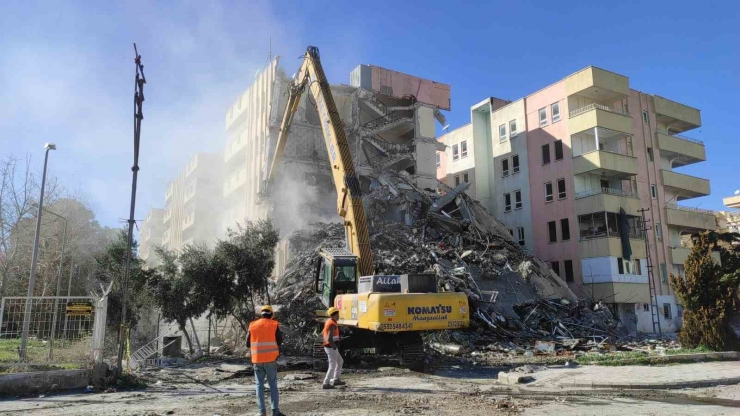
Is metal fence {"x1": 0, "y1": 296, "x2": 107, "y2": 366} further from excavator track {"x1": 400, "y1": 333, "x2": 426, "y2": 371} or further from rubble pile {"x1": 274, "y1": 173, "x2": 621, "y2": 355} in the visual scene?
rubble pile {"x1": 274, "y1": 173, "x2": 621, "y2": 355}

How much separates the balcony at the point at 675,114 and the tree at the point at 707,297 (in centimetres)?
2287

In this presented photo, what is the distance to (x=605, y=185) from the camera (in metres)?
32.8

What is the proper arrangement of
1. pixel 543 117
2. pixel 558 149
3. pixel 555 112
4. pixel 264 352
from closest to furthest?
pixel 264 352
pixel 558 149
pixel 555 112
pixel 543 117

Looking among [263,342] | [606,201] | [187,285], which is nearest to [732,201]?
[606,201]

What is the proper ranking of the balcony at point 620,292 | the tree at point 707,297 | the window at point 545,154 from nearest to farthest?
the tree at point 707,297 < the balcony at point 620,292 < the window at point 545,154

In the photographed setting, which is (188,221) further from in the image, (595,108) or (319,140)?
(595,108)

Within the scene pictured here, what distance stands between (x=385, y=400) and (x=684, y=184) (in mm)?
34526

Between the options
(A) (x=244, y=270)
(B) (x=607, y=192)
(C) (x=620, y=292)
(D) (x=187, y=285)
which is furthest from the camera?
(B) (x=607, y=192)

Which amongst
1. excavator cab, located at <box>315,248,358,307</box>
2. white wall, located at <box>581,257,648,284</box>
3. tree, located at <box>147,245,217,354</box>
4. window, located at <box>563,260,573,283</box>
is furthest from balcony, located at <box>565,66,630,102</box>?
tree, located at <box>147,245,217,354</box>

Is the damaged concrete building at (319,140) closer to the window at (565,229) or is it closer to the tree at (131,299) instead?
the window at (565,229)

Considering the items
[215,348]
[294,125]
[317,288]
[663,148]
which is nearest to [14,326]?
[317,288]

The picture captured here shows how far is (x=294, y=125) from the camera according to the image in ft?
116

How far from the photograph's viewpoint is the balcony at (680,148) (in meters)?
34.8

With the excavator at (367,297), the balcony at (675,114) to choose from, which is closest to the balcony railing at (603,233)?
the balcony at (675,114)
